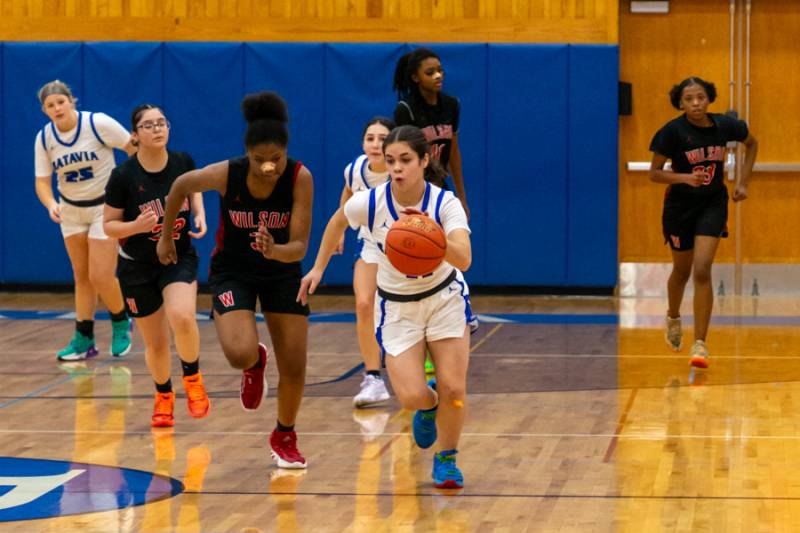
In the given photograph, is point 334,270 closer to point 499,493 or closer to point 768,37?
point 768,37

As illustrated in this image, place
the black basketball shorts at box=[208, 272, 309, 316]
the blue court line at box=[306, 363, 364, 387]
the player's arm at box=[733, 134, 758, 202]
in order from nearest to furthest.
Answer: the black basketball shorts at box=[208, 272, 309, 316] → the blue court line at box=[306, 363, 364, 387] → the player's arm at box=[733, 134, 758, 202]

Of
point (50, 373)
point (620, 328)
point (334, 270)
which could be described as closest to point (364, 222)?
point (50, 373)

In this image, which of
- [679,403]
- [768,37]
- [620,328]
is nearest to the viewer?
[679,403]

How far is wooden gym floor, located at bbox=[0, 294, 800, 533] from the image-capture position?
225 inches

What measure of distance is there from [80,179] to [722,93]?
23.3 feet

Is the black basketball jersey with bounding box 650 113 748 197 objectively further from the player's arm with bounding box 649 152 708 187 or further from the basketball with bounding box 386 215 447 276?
the basketball with bounding box 386 215 447 276

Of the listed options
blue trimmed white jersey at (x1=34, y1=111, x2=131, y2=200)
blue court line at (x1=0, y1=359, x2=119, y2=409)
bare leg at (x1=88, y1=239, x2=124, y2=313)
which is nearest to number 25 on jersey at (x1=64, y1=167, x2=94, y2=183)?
blue trimmed white jersey at (x1=34, y1=111, x2=131, y2=200)

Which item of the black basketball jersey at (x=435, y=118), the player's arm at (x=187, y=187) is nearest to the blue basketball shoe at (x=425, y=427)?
the player's arm at (x=187, y=187)

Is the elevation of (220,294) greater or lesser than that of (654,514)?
greater

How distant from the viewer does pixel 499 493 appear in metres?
6.11

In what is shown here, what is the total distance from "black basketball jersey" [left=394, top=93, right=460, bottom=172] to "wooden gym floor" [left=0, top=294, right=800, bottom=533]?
157cm

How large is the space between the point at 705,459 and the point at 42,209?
32.0 feet

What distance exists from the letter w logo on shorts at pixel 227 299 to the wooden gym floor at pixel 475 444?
2.59 feet

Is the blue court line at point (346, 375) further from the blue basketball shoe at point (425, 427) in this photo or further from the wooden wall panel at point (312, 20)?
the wooden wall panel at point (312, 20)
